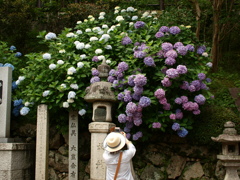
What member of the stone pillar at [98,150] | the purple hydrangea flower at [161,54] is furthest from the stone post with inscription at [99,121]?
the purple hydrangea flower at [161,54]

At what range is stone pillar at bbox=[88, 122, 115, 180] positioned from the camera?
5973 mm

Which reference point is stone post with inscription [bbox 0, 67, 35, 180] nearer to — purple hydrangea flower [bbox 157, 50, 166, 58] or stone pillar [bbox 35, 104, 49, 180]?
stone pillar [bbox 35, 104, 49, 180]

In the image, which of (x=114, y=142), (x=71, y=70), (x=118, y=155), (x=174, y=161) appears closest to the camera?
(x=114, y=142)

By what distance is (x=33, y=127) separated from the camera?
26.4 feet

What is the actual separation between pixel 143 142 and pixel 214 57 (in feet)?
15.3

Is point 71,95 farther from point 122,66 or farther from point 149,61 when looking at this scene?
point 149,61

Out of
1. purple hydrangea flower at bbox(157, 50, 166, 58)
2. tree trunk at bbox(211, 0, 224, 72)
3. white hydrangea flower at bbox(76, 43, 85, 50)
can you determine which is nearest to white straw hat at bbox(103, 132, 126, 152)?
purple hydrangea flower at bbox(157, 50, 166, 58)

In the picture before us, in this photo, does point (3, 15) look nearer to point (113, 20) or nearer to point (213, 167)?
point (113, 20)

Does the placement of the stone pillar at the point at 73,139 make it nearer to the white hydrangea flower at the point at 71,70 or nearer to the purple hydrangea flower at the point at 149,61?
the white hydrangea flower at the point at 71,70

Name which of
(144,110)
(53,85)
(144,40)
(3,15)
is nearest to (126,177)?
(144,110)

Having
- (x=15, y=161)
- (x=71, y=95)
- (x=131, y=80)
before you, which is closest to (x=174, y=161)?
(x=131, y=80)

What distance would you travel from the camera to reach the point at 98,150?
237 inches

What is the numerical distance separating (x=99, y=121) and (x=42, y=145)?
1.61 m

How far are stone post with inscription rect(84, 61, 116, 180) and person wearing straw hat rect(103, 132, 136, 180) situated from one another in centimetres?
131
